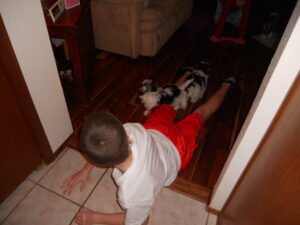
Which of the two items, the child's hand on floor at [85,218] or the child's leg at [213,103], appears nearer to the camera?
the child's hand on floor at [85,218]

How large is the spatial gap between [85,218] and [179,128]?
73cm

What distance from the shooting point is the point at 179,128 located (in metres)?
1.39

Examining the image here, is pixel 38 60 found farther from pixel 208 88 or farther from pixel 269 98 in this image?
pixel 208 88

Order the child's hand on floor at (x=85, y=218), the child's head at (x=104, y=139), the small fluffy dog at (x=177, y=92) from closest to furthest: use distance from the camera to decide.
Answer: the child's head at (x=104, y=139), the child's hand on floor at (x=85, y=218), the small fluffy dog at (x=177, y=92)

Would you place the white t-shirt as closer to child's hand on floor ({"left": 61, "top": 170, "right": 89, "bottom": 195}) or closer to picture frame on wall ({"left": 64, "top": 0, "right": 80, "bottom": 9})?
child's hand on floor ({"left": 61, "top": 170, "right": 89, "bottom": 195})

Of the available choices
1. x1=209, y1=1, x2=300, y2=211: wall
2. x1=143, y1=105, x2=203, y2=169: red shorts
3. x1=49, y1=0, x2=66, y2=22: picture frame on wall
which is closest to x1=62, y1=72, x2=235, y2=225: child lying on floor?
x1=143, y1=105, x2=203, y2=169: red shorts

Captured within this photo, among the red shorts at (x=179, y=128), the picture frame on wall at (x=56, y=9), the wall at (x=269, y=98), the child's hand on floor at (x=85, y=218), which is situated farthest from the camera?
the picture frame on wall at (x=56, y=9)

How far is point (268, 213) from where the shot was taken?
0.61 m

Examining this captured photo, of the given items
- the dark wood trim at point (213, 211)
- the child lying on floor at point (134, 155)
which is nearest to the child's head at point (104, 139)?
the child lying on floor at point (134, 155)

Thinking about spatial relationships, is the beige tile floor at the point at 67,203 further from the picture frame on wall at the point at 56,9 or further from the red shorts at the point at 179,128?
the picture frame on wall at the point at 56,9

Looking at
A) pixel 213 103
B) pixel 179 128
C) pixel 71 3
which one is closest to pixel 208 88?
pixel 213 103

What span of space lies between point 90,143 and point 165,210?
0.74 m

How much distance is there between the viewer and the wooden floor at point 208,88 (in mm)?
1453

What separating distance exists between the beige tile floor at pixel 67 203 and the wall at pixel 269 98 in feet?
1.07
